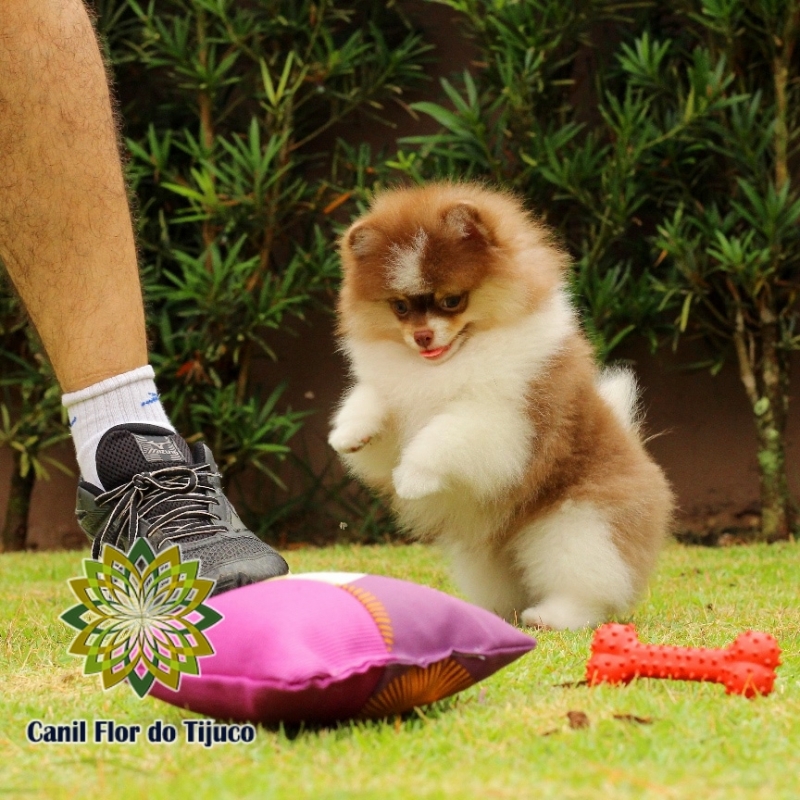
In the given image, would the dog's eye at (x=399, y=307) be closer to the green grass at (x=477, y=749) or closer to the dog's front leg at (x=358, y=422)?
the dog's front leg at (x=358, y=422)

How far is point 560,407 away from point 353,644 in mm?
1205

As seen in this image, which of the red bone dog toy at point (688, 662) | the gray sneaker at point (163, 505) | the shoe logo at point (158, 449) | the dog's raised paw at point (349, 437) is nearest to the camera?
the red bone dog toy at point (688, 662)

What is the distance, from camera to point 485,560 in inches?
105

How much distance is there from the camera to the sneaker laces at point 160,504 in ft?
6.44

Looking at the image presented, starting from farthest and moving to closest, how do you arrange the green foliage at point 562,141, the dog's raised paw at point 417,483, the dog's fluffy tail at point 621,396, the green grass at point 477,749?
the green foliage at point 562,141, the dog's fluffy tail at point 621,396, the dog's raised paw at point 417,483, the green grass at point 477,749

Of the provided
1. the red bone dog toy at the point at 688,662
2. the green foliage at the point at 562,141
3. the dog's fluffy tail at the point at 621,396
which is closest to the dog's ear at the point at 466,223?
the dog's fluffy tail at the point at 621,396

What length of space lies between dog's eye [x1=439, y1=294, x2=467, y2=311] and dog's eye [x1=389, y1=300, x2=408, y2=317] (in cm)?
9

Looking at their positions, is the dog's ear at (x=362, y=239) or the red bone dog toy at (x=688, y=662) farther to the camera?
the dog's ear at (x=362, y=239)

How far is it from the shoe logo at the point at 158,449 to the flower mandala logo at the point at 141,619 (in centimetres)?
41

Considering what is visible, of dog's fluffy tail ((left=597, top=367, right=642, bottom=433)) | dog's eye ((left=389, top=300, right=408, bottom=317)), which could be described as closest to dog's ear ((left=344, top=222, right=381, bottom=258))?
dog's eye ((left=389, top=300, right=408, bottom=317))

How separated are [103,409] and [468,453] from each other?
30.0 inches

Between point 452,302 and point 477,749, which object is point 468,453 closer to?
point 452,302

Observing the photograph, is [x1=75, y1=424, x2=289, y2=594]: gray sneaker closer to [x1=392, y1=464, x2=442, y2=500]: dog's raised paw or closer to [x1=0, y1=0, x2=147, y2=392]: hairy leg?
[x1=0, y1=0, x2=147, y2=392]: hairy leg

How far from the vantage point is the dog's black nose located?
2.54 m
